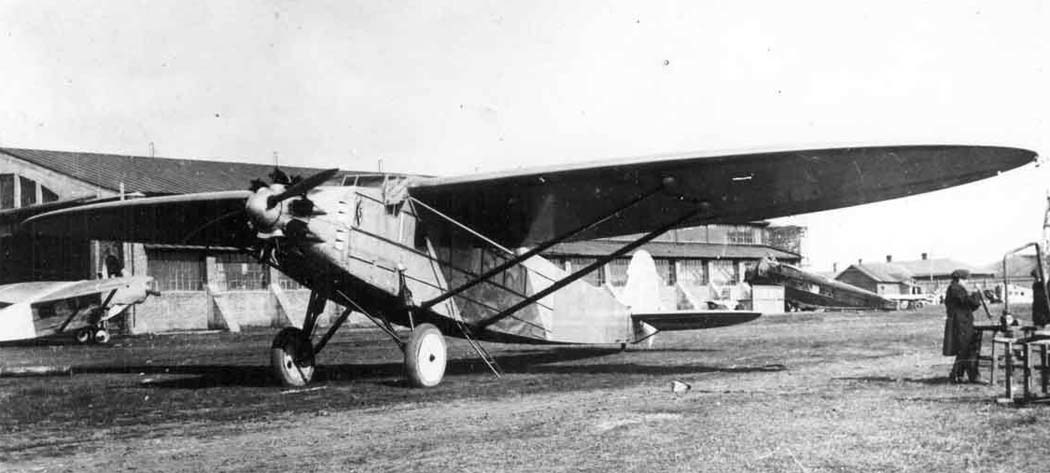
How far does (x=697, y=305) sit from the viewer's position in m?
46.0

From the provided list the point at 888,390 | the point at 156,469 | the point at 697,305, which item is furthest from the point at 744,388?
the point at 697,305

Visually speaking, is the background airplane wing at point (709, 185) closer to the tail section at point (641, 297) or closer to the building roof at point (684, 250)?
the tail section at point (641, 297)

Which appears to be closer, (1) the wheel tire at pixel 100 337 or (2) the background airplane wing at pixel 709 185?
(2) the background airplane wing at pixel 709 185

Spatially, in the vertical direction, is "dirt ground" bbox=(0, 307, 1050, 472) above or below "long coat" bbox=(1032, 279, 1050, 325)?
below

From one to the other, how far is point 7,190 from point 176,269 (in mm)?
8369

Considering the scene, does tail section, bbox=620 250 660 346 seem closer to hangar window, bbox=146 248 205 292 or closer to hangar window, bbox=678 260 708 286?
hangar window, bbox=146 248 205 292

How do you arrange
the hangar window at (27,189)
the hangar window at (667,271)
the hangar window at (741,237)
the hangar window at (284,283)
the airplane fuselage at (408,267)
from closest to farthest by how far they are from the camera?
the airplane fuselage at (408,267)
the hangar window at (27,189)
the hangar window at (284,283)
the hangar window at (667,271)
the hangar window at (741,237)

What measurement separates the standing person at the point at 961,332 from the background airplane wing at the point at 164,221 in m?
8.73

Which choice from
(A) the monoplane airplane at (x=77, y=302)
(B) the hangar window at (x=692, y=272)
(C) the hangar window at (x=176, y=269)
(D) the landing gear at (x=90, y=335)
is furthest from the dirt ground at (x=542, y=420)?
(B) the hangar window at (x=692, y=272)

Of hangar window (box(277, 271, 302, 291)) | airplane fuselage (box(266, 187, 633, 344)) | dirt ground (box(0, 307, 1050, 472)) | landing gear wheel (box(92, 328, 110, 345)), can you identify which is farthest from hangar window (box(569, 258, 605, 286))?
airplane fuselage (box(266, 187, 633, 344))

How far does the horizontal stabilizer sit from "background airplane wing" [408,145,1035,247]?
8.84 feet

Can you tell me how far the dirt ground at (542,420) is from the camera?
5.30m

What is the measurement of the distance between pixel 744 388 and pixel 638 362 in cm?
443

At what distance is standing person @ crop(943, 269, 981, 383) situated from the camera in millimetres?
9641
